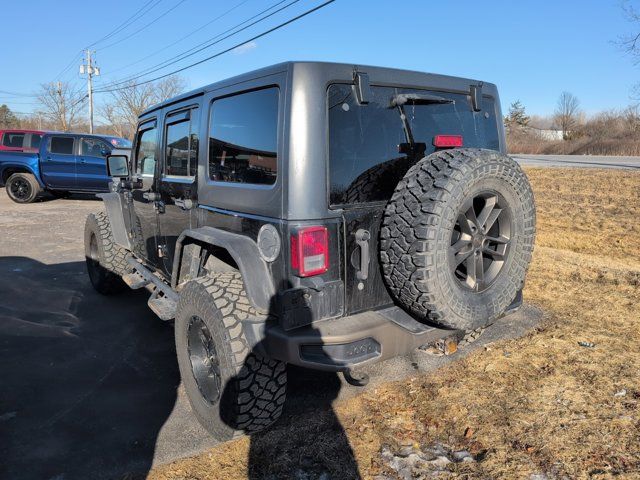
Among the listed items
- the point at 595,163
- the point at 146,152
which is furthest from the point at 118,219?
the point at 595,163

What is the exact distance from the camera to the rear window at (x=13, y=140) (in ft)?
46.8

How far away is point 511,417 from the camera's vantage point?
287 centimetres

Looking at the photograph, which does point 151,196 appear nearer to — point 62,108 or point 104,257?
point 104,257

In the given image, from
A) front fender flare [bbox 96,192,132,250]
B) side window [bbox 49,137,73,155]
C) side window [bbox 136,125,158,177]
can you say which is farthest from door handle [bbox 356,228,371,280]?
side window [bbox 49,137,73,155]

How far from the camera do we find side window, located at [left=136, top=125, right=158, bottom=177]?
4160mm

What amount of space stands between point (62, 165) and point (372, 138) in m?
13.3

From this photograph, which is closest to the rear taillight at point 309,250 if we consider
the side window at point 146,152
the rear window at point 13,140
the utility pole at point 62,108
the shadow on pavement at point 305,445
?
the shadow on pavement at point 305,445

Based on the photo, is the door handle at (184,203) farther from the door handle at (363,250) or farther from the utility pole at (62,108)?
the utility pole at (62,108)

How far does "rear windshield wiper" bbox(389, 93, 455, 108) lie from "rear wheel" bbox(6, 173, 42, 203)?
556 inches

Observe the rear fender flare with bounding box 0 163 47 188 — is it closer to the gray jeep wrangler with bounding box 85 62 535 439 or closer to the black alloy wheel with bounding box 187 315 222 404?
the gray jeep wrangler with bounding box 85 62 535 439

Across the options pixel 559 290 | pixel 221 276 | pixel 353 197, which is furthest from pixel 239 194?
pixel 559 290

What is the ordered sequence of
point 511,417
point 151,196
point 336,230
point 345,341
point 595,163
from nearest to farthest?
point 345,341
point 336,230
point 511,417
point 151,196
point 595,163

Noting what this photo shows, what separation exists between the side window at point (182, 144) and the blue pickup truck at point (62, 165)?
10613mm

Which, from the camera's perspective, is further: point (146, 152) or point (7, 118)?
point (7, 118)
